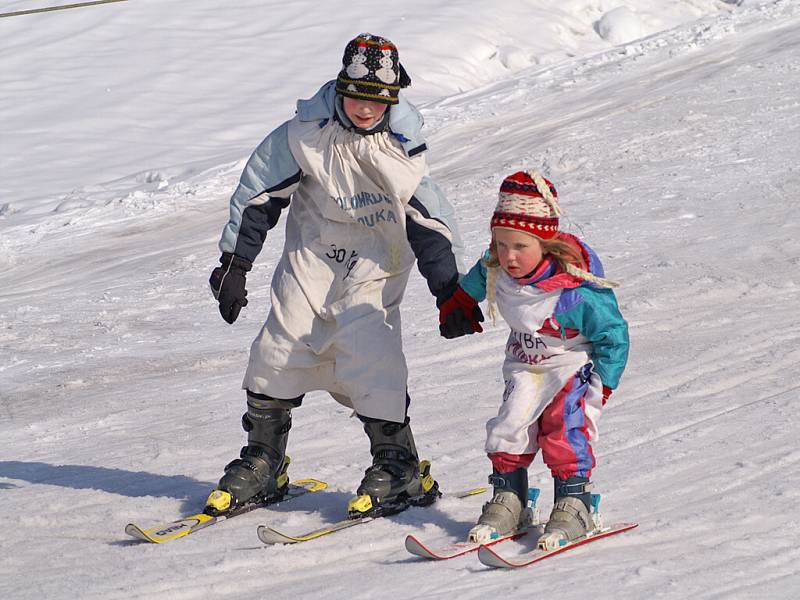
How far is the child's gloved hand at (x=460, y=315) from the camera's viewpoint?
3.90 metres

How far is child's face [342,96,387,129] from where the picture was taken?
13.5 ft

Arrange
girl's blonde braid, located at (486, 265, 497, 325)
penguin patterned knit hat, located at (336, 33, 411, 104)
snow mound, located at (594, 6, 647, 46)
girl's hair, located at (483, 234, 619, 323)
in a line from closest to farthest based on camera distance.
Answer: girl's hair, located at (483, 234, 619, 323) < girl's blonde braid, located at (486, 265, 497, 325) < penguin patterned knit hat, located at (336, 33, 411, 104) < snow mound, located at (594, 6, 647, 46)

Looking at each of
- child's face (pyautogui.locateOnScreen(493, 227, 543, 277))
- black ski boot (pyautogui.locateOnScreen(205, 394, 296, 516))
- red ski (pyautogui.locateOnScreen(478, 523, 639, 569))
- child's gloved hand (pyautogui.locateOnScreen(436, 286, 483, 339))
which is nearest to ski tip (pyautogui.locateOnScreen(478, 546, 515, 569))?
red ski (pyautogui.locateOnScreen(478, 523, 639, 569))

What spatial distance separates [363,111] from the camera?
4.12 m

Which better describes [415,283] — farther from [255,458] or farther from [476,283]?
[476,283]

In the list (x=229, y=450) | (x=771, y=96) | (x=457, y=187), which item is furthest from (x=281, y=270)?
(x=771, y=96)

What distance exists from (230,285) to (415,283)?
16.7 feet

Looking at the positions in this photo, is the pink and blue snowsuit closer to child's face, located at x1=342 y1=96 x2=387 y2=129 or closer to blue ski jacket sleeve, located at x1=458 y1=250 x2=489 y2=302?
blue ski jacket sleeve, located at x1=458 y1=250 x2=489 y2=302

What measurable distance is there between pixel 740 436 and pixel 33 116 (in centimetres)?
1449

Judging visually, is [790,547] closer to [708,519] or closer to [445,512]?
[708,519]

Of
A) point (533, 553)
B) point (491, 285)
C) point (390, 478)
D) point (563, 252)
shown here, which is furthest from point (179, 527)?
point (563, 252)

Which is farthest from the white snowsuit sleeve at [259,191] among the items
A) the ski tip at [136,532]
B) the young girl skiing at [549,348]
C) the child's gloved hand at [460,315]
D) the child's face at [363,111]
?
the ski tip at [136,532]

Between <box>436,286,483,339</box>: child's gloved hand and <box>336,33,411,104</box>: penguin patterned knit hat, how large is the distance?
721 mm

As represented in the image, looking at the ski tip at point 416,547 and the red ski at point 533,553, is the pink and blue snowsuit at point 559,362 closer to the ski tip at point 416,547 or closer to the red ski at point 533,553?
the red ski at point 533,553
